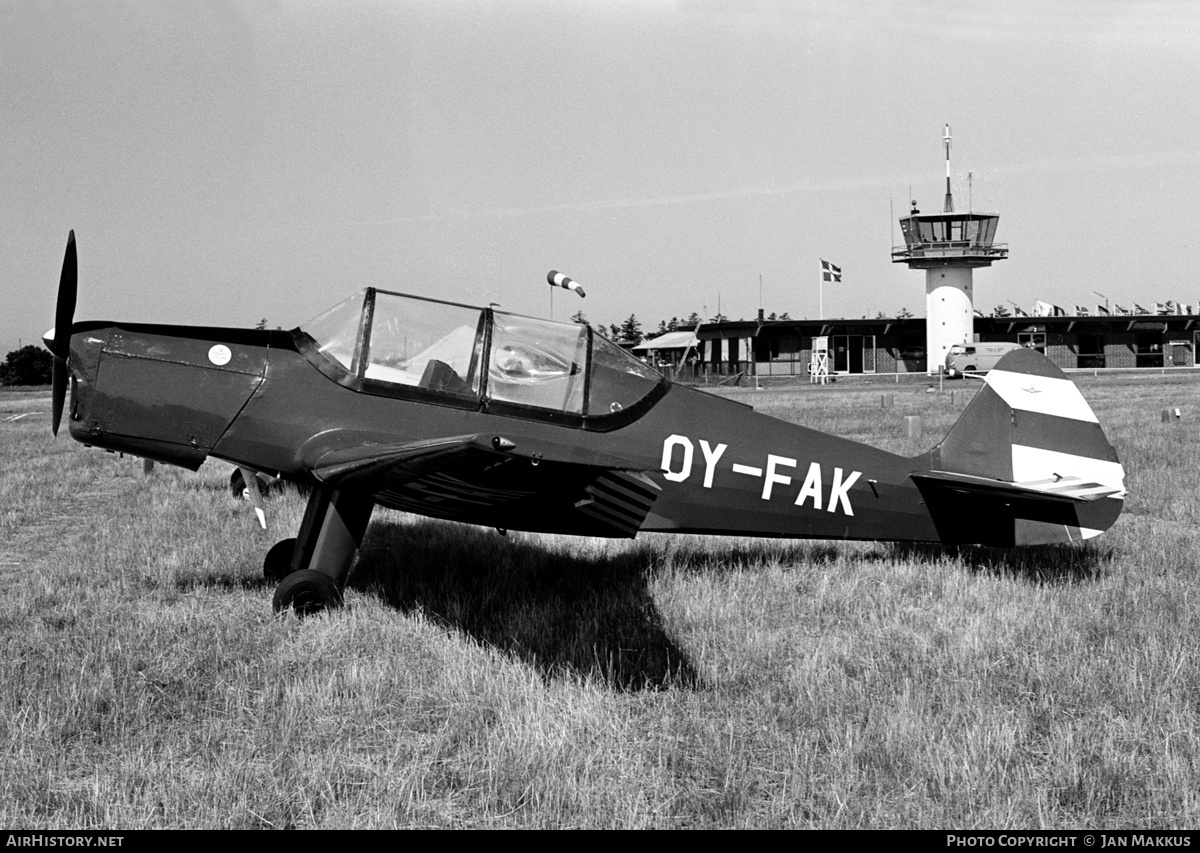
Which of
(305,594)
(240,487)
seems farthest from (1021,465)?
(240,487)

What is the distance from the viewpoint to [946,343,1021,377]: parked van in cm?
5088

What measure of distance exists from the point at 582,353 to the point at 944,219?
56800 mm

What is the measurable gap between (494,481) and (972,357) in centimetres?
5101

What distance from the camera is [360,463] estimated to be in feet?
17.8

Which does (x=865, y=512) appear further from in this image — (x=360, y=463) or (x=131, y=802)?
(x=131, y=802)

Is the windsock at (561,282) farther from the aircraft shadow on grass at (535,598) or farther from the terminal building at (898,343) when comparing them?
the terminal building at (898,343)

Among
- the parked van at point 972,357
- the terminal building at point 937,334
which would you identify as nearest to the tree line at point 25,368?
the terminal building at point 937,334

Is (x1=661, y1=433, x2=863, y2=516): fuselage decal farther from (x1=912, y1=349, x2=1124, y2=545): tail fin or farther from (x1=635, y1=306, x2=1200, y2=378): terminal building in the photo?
(x1=635, y1=306, x2=1200, y2=378): terminal building

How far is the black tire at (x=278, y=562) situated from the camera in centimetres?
746

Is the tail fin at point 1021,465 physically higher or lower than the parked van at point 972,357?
lower

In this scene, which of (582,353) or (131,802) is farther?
(582,353)

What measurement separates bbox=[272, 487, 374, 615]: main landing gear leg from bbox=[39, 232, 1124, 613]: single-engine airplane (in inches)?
0.5
